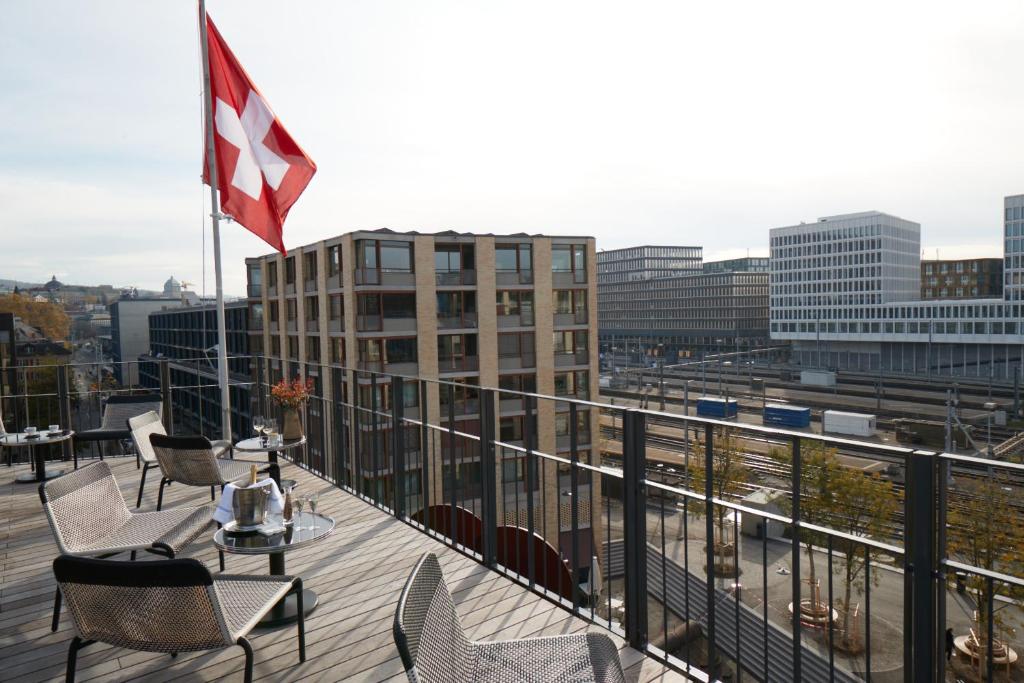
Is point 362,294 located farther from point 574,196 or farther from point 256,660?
point 574,196

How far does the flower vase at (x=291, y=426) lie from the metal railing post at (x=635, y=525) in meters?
4.05

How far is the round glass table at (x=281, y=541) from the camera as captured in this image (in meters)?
3.53

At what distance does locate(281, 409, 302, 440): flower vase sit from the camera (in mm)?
6504

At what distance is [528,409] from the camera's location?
4.26 metres

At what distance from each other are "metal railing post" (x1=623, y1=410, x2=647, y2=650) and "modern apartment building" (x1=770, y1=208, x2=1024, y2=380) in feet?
254

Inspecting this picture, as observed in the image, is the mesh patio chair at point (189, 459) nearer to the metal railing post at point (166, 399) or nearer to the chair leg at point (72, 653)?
the chair leg at point (72, 653)

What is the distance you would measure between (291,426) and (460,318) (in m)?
29.2

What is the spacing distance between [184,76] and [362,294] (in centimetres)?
2526

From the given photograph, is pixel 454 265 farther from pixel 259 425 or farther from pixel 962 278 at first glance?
pixel 962 278

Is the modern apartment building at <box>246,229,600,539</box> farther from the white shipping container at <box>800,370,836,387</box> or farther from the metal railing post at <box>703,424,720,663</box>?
the white shipping container at <box>800,370,836,387</box>

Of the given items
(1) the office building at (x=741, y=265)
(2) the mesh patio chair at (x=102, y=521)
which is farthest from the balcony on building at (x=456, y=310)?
(1) the office building at (x=741, y=265)

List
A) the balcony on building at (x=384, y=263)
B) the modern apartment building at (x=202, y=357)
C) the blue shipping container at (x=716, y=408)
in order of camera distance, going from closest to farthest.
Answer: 1. the balcony on building at (x=384, y=263)
2. the blue shipping container at (x=716, y=408)
3. the modern apartment building at (x=202, y=357)

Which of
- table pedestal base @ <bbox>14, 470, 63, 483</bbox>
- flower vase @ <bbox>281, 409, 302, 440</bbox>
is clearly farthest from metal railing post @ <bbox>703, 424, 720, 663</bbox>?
table pedestal base @ <bbox>14, 470, 63, 483</bbox>

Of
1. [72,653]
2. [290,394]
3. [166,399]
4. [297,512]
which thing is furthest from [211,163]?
[72,653]
